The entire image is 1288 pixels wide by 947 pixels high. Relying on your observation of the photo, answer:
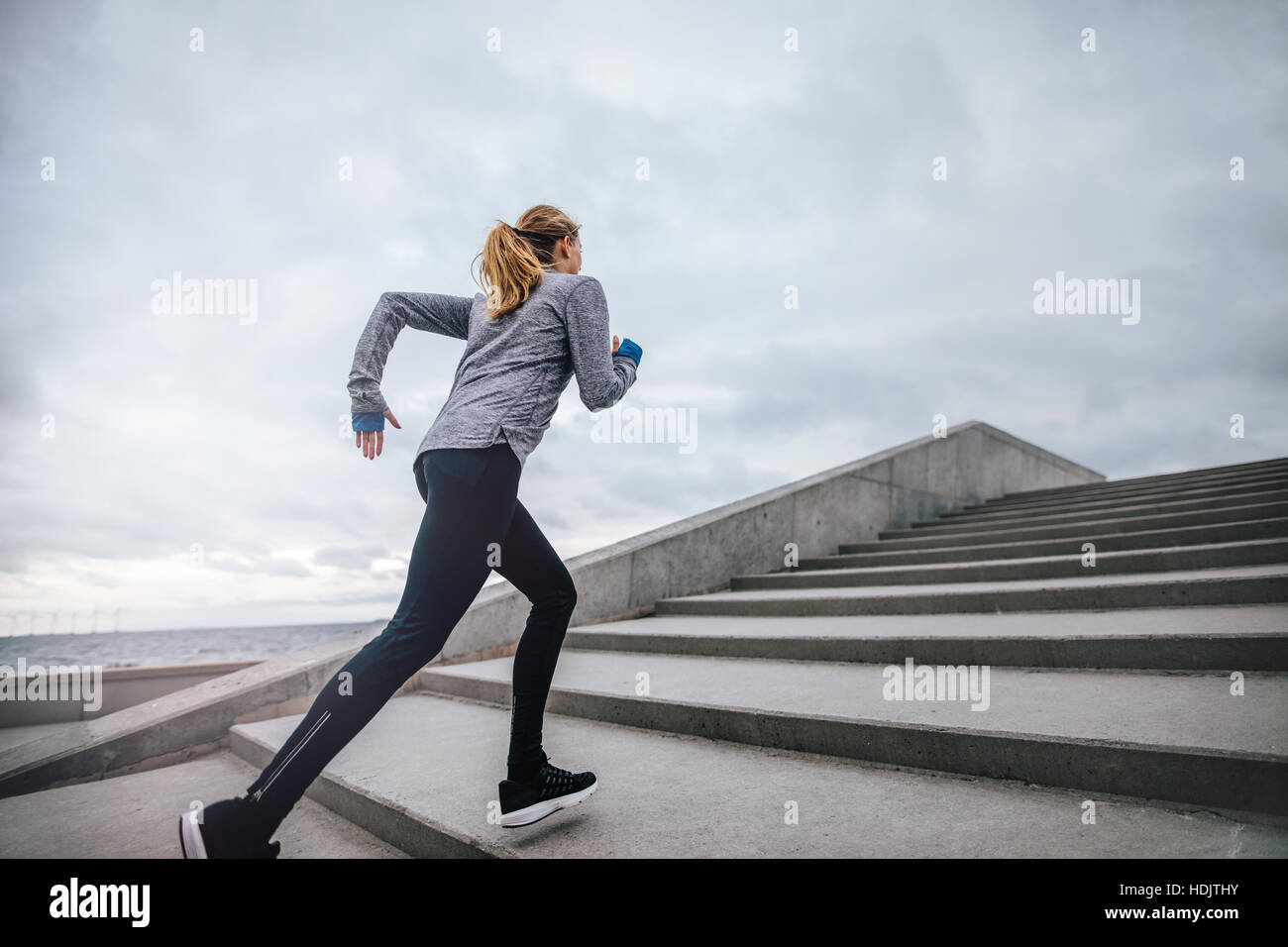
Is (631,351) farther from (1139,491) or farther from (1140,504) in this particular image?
(1139,491)

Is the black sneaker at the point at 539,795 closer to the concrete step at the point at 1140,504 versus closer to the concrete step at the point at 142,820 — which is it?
the concrete step at the point at 142,820

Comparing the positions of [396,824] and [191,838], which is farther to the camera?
[396,824]

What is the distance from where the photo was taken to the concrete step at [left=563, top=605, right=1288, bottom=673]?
8.91ft

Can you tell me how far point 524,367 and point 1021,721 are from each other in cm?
198

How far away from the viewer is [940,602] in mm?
4363

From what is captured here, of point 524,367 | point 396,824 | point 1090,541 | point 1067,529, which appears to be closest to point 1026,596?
point 1090,541

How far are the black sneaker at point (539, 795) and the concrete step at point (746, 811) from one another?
0.05 metres

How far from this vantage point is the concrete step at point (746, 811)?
1.80 metres

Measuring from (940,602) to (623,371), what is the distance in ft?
10.2

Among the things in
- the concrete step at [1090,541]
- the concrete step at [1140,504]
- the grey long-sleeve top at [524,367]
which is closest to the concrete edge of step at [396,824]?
the grey long-sleeve top at [524,367]

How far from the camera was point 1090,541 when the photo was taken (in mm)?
5203
